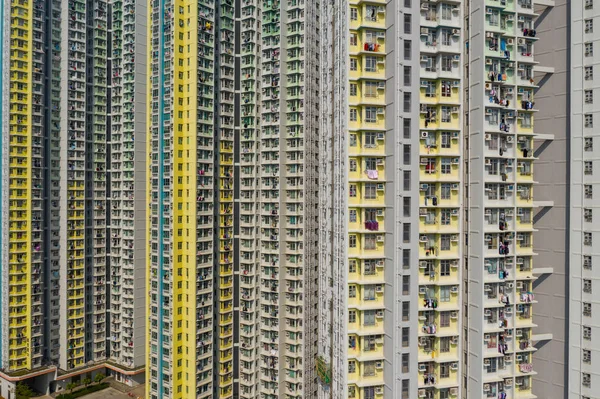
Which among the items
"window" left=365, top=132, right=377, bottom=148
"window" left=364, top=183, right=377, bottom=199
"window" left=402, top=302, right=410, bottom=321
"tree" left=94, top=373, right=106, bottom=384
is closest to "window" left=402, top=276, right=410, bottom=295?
"window" left=402, top=302, right=410, bottom=321

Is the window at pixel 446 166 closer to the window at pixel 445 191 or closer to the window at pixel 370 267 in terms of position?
the window at pixel 445 191

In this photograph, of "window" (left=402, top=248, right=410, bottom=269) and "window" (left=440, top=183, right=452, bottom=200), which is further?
"window" (left=440, top=183, right=452, bottom=200)
